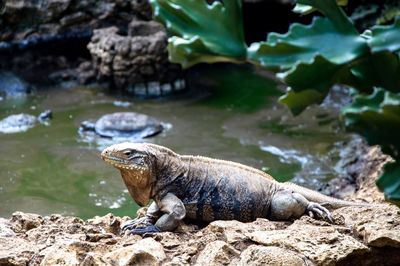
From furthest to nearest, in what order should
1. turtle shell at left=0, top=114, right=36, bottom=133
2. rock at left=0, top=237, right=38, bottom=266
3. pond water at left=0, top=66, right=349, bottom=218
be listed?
1. turtle shell at left=0, top=114, right=36, bottom=133
2. pond water at left=0, top=66, right=349, bottom=218
3. rock at left=0, top=237, right=38, bottom=266

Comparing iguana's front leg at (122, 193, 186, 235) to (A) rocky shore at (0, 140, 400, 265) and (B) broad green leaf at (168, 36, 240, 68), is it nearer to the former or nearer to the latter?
(A) rocky shore at (0, 140, 400, 265)

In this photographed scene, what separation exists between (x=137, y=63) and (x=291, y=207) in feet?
24.9

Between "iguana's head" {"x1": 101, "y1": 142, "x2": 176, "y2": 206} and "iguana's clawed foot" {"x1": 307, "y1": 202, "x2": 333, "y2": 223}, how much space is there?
88 cm

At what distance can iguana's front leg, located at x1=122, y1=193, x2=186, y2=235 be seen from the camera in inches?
141

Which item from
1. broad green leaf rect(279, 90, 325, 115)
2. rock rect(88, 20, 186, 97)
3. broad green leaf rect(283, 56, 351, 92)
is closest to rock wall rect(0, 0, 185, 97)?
rock rect(88, 20, 186, 97)

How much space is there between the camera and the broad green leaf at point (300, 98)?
2389 millimetres

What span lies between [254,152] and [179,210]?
16.0ft

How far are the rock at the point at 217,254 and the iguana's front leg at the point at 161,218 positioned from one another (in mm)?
510

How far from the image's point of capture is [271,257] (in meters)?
2.96

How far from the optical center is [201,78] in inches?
500

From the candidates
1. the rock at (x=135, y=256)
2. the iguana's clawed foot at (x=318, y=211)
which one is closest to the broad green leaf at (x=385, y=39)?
the rock at (x=135, y=256)

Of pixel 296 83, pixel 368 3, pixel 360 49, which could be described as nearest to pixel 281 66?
pixel 296 83

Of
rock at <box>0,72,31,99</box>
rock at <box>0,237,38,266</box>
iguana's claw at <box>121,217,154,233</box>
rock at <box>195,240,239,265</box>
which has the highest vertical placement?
rock at <box>195,240,239,265</box>

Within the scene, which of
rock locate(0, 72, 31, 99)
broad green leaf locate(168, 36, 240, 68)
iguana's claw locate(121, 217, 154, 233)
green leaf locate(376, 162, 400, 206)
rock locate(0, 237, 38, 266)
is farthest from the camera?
rock locate(0, 72, 31, 99)
